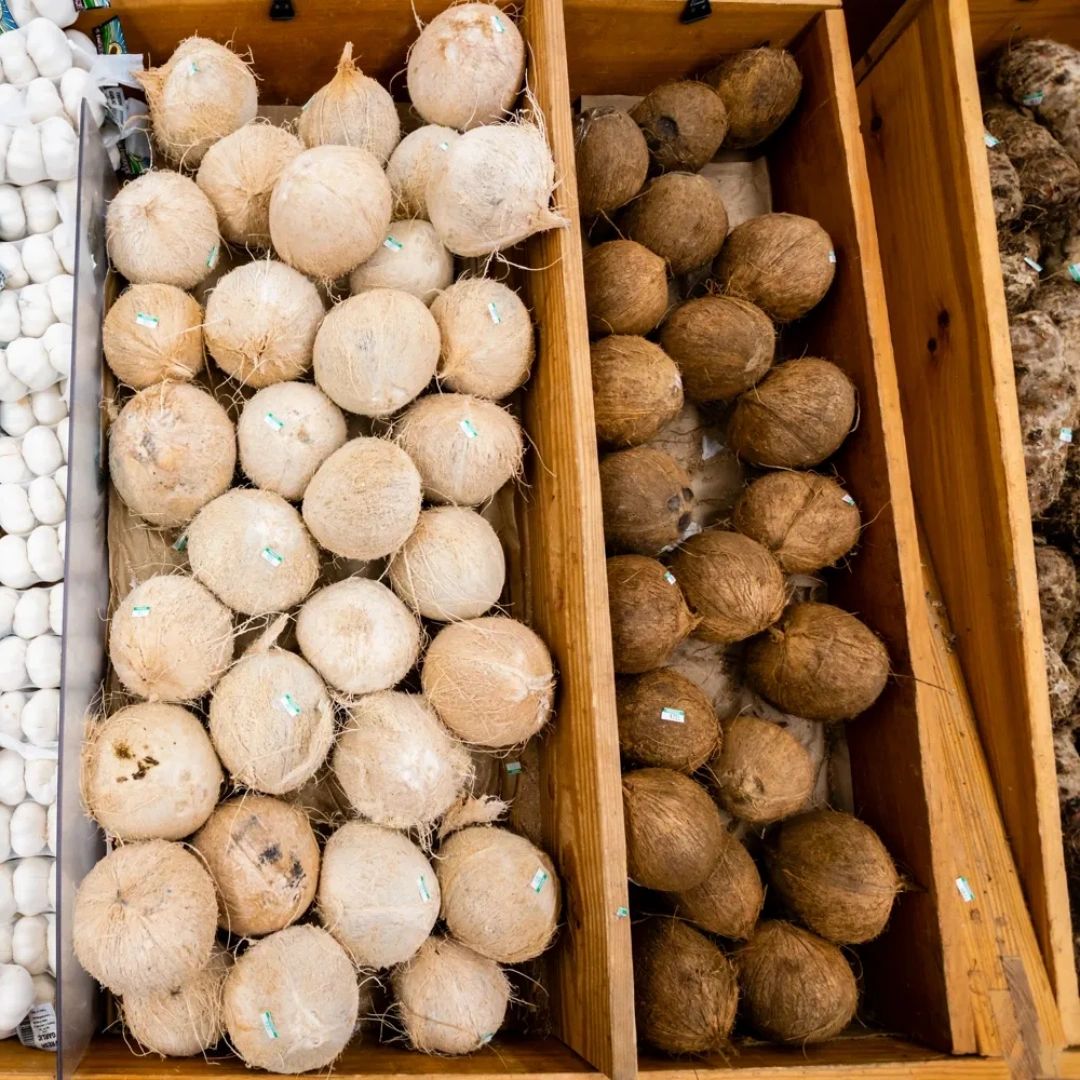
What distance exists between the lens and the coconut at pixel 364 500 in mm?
1183

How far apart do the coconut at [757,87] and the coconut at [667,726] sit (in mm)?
1124

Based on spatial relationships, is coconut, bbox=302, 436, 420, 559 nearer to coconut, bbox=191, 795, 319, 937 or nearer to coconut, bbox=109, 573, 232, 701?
coconut, bbox=109, 573, 232, 701

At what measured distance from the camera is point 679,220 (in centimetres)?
154

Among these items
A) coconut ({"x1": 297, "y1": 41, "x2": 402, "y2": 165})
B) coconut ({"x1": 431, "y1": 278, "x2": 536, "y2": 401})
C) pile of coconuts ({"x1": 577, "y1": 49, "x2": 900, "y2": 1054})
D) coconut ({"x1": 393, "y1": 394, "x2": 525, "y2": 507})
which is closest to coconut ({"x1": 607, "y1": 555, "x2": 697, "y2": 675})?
pile of coconuts ({"x1": 577, "y1": 49, "x2": 900, "y2": 1054})

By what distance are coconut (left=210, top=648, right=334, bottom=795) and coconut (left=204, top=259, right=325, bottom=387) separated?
449mm

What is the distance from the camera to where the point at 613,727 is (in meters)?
1.21

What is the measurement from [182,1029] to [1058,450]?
1.83m

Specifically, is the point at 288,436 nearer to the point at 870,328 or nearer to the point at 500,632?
the point at 500,632

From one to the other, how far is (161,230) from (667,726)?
1103mm

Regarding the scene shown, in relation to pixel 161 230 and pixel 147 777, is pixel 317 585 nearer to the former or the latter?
pixel 147 777

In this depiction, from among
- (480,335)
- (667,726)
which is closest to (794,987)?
(667,726)

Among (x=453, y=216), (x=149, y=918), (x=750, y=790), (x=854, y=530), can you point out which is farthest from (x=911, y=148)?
(x=149, y=918)

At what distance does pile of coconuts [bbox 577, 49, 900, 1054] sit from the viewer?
4.22 feet

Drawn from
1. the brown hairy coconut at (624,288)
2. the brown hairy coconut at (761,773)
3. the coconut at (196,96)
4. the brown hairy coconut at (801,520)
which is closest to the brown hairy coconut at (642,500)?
the brown hairy coconut at (801,520)
